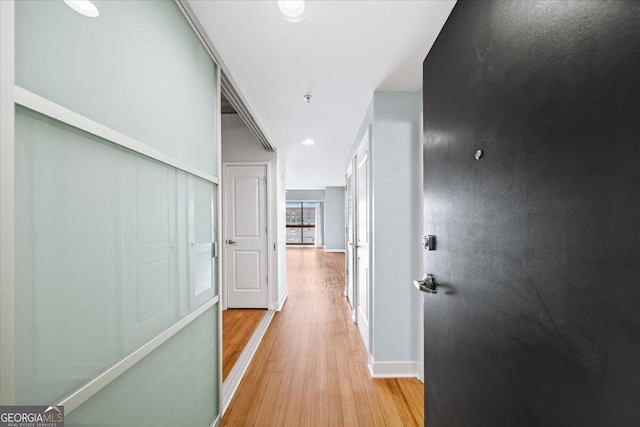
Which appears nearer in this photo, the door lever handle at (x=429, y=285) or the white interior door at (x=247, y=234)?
the door lever handle at (x=429, y=285)

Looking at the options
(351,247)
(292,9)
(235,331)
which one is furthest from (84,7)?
(351,247)

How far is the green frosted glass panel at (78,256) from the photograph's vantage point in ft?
2.03

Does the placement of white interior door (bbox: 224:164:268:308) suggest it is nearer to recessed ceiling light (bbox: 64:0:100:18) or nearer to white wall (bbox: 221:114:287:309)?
white wall (bbox: 221:114:287:309)

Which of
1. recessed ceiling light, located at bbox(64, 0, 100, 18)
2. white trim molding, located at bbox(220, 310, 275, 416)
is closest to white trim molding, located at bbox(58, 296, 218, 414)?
white trim molding, located at bbox(220, 310, 275, 416)

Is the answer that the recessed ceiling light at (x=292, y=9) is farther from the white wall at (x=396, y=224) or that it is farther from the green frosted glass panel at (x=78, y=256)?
the white wall at (x=396, y=224)

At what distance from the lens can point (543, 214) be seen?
570 mm

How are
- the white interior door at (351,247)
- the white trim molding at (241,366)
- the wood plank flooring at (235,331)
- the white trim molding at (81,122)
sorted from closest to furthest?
the white trim molding at (81,122) → the white trim molding at (241,366) → the wood plank flooring at (235,331) → the white interior door at (351,247)

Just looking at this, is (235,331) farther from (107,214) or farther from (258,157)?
(107,214)

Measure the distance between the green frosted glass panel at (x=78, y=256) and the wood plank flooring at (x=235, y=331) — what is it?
5.07 ft

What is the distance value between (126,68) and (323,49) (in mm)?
1082

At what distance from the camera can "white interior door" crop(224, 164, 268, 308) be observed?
376 cm

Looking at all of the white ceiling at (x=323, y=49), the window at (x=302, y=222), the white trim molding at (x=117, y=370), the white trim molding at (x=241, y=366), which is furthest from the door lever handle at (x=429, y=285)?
the window at (x=302, y=222)

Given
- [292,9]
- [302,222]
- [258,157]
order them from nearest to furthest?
[292,9] → [258,157] → [302,222]

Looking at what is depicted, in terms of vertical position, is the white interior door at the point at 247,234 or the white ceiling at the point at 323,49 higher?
the white ceiling at the point at 323,49
